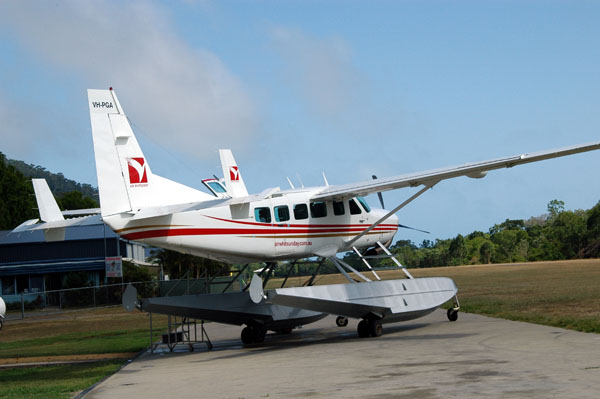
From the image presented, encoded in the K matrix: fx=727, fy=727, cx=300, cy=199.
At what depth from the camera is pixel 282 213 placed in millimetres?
16875

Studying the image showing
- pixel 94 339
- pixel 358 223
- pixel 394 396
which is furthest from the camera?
pixel 94 339

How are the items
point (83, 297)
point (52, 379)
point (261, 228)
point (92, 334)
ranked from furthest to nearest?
point (83, 297) < point (92, 334) < point (261, 228) < point (52, 379)

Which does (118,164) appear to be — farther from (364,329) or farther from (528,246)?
(528,246)

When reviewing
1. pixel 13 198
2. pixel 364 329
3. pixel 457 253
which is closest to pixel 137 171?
pixel 364 329

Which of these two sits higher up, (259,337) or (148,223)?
(148,223)

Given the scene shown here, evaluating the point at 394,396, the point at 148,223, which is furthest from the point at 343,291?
the point at 394,396

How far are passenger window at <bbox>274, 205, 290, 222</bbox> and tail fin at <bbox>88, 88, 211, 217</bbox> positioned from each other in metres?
2.71

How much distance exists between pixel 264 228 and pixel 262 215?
300 mm

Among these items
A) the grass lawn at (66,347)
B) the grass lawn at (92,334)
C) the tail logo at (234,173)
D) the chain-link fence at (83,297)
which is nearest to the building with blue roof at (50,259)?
the chain-link fence at (83,297)

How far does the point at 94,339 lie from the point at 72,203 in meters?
78.1

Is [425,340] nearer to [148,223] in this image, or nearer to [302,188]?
[302,188]

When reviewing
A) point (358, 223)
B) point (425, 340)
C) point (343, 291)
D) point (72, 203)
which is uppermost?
point (72, 203)

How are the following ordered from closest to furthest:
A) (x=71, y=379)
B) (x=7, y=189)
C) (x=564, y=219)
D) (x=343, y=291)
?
1. (x=71, y=379)
2. (x=343, y=291)
3. (x=7, y=189)
4. (x=564, y=219)

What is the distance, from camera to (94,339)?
76.7ft
